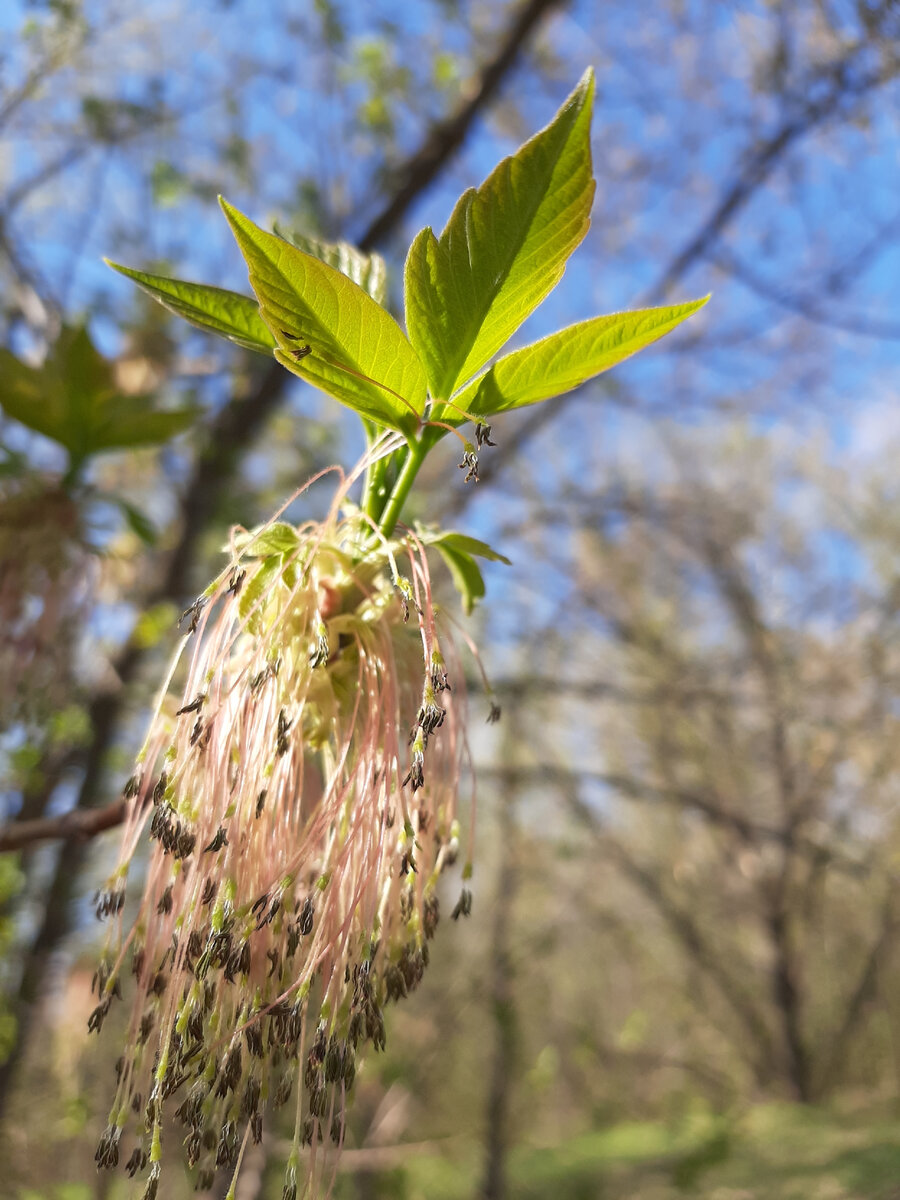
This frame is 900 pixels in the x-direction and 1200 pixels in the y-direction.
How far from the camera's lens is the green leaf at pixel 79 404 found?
1207 mm

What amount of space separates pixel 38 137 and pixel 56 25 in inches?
32.6

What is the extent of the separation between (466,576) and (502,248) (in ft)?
1.00

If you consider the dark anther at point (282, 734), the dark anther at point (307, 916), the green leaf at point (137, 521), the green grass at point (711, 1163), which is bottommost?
the green grass at point (711, 1163)

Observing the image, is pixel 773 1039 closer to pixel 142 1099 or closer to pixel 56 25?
pixel 142 1099

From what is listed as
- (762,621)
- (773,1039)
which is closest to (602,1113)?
(773,1039)

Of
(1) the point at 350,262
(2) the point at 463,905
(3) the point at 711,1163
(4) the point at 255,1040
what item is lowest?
(3) the point at 711,1163

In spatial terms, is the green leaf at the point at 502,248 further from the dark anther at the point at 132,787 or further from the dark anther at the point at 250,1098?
the dark anther at the point at 250,1098

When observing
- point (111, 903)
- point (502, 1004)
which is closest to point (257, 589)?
point (111, 903)

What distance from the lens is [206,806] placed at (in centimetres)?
68

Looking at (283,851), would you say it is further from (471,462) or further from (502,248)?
(502,248)

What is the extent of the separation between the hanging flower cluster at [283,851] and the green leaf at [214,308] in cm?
15

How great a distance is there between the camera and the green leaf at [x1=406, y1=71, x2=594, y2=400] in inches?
22.9

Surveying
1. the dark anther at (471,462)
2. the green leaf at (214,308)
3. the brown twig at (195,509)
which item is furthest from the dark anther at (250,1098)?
the brown twig at (195,509)

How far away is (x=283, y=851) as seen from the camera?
0.71m
